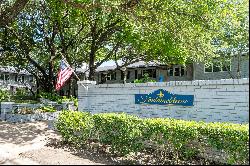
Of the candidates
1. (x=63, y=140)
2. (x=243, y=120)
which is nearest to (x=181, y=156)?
(x=243, y=120)

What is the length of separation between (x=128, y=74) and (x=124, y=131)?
116 feet

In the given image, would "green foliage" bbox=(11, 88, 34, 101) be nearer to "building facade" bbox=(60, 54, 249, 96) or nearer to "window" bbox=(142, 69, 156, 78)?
"building facade" bbox=(60, 54, 249, 96)

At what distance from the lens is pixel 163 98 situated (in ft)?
42.9

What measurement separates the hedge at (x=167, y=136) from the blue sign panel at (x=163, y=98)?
229 cm

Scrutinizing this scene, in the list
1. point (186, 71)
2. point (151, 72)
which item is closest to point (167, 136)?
point (186, 71)

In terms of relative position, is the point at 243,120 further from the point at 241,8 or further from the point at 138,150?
the point at 241,8

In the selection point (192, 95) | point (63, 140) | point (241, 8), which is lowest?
point (63, 140)

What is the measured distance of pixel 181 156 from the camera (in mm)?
9422

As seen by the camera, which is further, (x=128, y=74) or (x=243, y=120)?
(x=128, y=74)

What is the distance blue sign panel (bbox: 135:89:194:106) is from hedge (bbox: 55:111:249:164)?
2.29m

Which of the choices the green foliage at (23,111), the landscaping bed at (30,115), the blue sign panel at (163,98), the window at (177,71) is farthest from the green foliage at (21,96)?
the blue sign panel at (163,98)

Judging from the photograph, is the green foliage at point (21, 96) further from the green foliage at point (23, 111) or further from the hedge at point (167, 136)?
the hedge at point (167, 136)

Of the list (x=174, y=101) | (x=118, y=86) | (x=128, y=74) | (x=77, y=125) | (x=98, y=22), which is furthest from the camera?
(x=128, y=74)

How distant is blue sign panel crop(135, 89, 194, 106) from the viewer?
12320 millimetres
